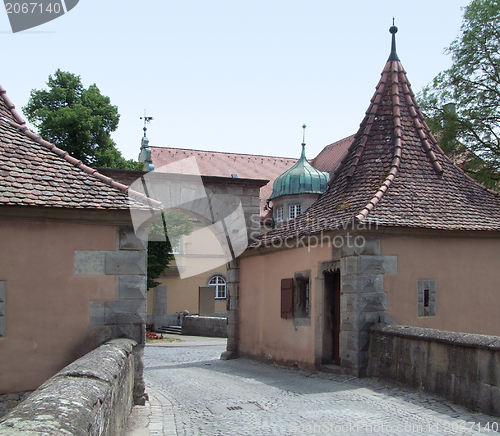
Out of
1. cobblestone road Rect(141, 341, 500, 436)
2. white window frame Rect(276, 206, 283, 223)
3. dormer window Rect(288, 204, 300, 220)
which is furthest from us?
white window frame Rect(276, 206, 283, 223)

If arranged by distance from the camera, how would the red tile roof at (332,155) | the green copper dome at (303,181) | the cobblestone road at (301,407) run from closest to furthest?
the cobblestone road at (301,407) < the green copper dome at (303,181) < the red tile roof at (332,155)

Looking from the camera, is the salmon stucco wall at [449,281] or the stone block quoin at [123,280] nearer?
the stone block quoin at [123,280]

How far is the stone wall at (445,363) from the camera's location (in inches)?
285

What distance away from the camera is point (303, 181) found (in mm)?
31000

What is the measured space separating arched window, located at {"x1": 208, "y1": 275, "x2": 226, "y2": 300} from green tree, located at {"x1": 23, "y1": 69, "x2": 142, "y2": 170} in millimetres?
11519

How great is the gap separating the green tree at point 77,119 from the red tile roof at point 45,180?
1763 cm

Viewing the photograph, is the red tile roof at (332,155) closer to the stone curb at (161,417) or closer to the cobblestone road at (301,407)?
the cobblestone road at (301,407)

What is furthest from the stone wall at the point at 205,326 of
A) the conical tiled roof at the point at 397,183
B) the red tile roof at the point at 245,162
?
the conical tiled roof at the point at 397,183

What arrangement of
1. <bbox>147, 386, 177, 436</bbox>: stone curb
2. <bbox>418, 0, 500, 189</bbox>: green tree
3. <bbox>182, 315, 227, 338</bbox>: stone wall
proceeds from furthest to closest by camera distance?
<bbox>182, 315, 227, 338</bbox>: stone wall
<bbox>418, 0, 500, 189</bbox>: green tree
<bbox>147, 386, 177, 436</bbox>: stone curb

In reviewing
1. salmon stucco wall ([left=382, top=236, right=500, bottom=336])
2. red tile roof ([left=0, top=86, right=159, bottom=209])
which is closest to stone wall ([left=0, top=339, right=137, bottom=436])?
red tile roof ([left=0, top=86, right=159, bottom=209])

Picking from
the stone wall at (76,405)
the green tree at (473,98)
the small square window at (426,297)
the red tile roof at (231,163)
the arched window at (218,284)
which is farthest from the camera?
the arched window at (218,284)

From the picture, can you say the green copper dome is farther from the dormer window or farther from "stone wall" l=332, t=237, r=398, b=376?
"stone wall" l=332, t=237, r=398, b=376

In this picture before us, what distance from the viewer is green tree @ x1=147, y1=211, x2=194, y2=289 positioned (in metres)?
30.2

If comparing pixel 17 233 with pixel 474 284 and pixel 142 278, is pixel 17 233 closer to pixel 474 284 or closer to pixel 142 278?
pixel 142 278
